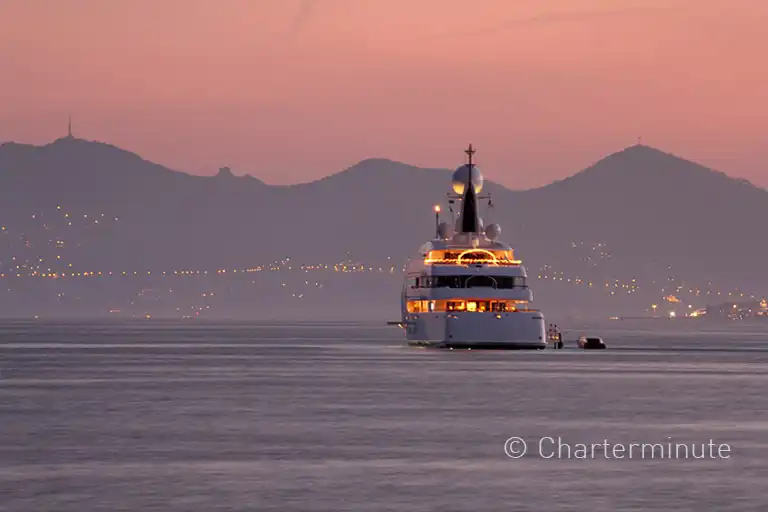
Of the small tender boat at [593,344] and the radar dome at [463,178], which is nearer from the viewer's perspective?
the radar dome at [463,178]

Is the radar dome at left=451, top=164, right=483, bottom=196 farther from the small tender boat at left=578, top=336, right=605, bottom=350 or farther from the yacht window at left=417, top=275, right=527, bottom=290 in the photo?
the yacht window at left=417, top=275, right=527, bottom=290

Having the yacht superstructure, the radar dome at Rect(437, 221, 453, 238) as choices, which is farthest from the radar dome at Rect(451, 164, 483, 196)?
the yacht superstructure

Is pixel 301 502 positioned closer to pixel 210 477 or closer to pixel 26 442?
pixel 210 477

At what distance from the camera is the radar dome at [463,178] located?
570 ft

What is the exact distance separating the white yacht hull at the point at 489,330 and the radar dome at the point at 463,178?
27.9 meters

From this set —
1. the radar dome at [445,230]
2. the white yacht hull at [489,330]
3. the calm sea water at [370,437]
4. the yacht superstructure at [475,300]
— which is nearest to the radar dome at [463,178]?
the radar dome at [445,230]

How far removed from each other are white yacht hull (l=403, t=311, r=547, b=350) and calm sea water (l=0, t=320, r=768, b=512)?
797 inches

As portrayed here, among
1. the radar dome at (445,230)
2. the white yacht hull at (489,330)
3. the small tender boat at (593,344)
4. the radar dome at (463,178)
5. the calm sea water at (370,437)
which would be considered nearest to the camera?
the calm sea water at (370,437)

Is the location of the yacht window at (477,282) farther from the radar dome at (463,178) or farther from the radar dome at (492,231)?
the radar dome at (463,178)

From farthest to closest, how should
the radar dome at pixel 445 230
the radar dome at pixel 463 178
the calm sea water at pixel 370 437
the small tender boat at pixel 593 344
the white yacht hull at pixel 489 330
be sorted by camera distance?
the small tender boat at pixel 593 344
the radar dome at pixel 463 178
the radar dome at pixel 445 230
the white yacht hull at pixel 489 330
the calm sea water at pixel 370 437

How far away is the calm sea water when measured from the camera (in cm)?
4259

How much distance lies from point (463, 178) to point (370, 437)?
11427 centimetres

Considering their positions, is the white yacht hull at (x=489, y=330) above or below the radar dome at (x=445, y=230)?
below

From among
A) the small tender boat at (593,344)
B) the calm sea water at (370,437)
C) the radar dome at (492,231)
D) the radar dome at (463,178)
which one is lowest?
the calm sea water at (370,437)
